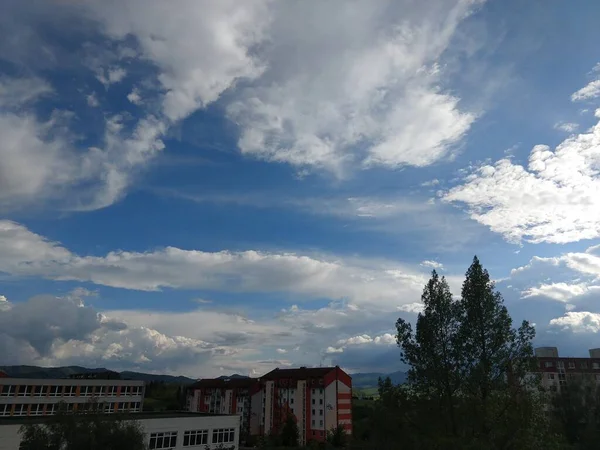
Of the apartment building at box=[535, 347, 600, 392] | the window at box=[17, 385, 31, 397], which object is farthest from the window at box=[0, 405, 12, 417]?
the apartment building at box=[535, 347, 600, 392]

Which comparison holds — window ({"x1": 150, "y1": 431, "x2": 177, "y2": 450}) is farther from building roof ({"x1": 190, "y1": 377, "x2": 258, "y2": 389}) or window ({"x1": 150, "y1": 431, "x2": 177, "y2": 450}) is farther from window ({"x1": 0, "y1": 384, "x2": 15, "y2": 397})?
building roof ({"x1": 190, "y1": 377, "x2": 258, "y2": 389})

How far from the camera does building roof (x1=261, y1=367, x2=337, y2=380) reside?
313 ft

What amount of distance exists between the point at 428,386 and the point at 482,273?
10.1 m

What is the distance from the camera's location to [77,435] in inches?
848

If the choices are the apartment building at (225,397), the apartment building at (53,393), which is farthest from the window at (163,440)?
the apartment building at (225,397)

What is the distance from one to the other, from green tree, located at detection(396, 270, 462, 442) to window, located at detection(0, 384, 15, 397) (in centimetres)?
7311

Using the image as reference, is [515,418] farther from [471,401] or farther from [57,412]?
[57,412]

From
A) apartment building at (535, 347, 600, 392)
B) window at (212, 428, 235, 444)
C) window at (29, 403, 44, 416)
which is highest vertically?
apartment building at (535, 347, 600, 392)

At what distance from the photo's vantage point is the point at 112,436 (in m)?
22.5

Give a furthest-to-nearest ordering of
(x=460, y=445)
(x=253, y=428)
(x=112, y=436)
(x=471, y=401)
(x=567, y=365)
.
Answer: (x=567, y=365)
(x=253, y=428)
(x=471, y=401)
(x=460, y=445)
(x=112, y=436)

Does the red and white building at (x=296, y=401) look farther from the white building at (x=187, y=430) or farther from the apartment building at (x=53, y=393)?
the white building at (x=187, y=430)

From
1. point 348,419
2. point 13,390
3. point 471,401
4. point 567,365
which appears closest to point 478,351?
point 471,401

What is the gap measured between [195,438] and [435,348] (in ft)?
120

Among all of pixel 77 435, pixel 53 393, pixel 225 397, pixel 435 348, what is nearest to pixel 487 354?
pixel 435 348
